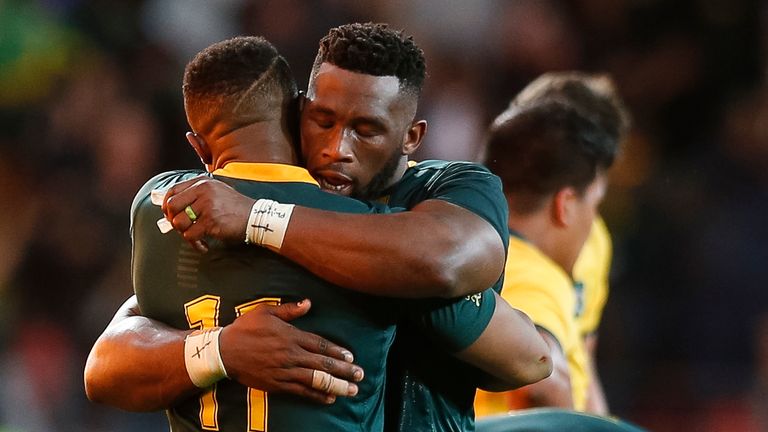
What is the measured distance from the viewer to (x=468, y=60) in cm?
768

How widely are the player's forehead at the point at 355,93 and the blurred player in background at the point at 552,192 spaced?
1049 mm

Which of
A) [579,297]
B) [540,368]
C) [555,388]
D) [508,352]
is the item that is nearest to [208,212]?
[508,352]

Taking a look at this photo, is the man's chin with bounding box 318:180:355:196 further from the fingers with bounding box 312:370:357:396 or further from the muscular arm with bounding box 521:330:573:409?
the muscular arm with bounding box 521:330:573:409

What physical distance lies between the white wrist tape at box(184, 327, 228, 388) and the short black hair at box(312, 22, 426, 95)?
62cm

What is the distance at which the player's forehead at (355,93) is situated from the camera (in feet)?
8.40

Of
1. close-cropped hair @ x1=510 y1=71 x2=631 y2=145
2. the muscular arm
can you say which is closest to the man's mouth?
the muscular arm

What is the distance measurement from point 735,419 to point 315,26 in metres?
3.21

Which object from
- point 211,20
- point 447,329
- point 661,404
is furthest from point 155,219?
point 211,20

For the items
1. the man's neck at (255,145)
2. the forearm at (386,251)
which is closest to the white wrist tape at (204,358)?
the forearm at (386,251)

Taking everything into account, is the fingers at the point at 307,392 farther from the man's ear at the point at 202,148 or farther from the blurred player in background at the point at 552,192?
the blurred player in background at the point at 552,192

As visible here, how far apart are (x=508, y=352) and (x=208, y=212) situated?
0.72 meters

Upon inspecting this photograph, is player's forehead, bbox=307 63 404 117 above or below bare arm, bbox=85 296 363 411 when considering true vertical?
above

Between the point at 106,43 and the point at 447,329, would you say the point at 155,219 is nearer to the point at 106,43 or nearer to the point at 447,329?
the point at 447,329

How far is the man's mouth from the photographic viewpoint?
102 inches
